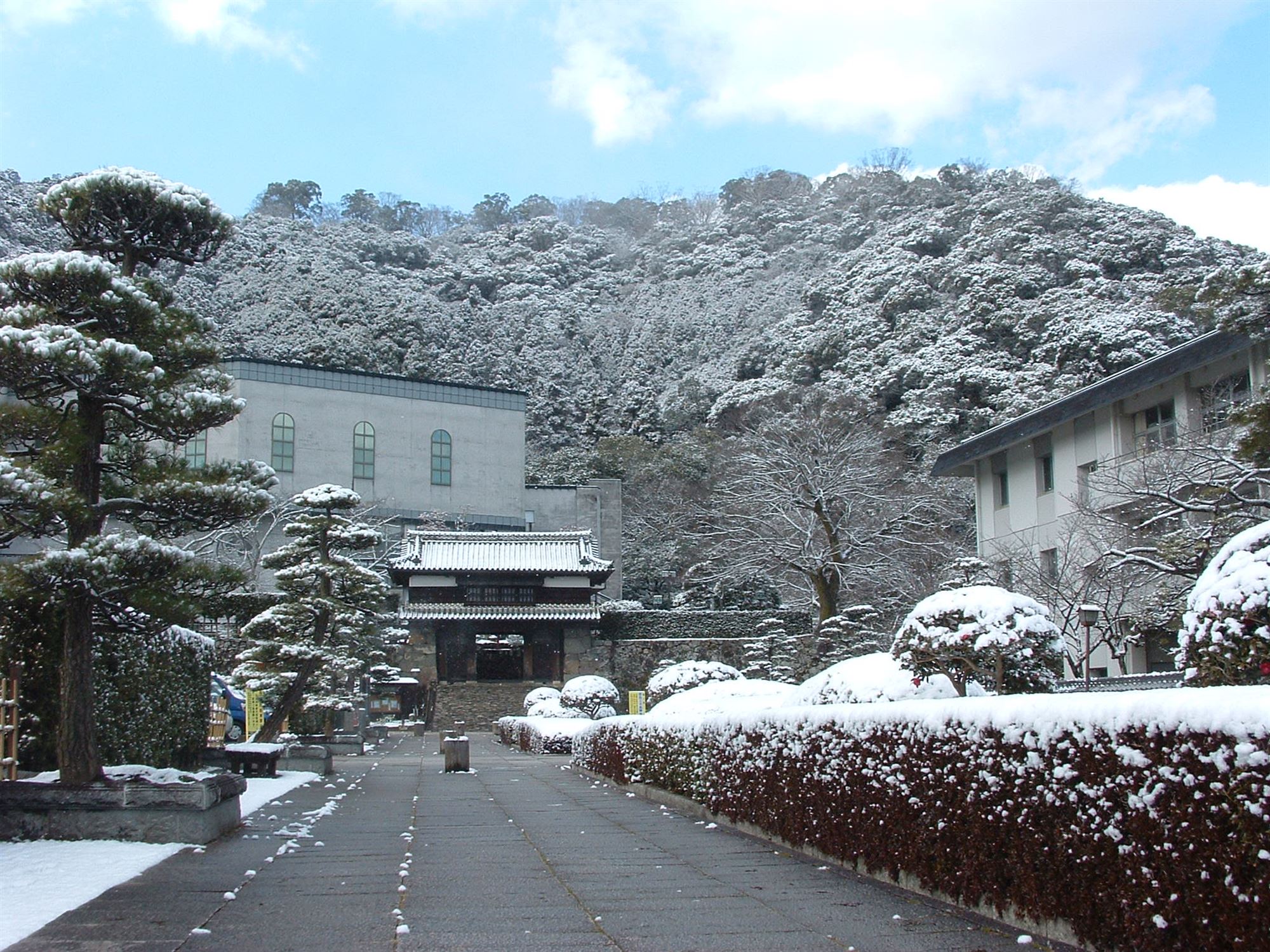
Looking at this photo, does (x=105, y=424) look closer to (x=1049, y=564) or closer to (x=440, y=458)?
(x=1049, y=564)

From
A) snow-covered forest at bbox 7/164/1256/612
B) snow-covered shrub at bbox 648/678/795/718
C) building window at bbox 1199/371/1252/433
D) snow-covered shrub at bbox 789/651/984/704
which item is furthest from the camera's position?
snow-covered forest at bbox 7/164/1256/612

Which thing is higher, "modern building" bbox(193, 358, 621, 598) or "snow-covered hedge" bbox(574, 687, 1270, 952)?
"modern building" bbox(193, 358, 621, 598)

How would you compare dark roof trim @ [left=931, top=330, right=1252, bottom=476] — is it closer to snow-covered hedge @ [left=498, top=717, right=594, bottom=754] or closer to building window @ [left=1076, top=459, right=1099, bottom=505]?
building window @ [left=1076, top=459, right=1099, bottom=505]

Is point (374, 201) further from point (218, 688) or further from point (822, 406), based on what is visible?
point (218, 688)

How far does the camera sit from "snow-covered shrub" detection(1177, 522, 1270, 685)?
5.77 metres

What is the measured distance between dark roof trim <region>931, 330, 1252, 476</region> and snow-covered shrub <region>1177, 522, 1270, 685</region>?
13615 millimetres

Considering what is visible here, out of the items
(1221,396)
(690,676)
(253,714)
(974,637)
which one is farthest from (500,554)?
(974,637)

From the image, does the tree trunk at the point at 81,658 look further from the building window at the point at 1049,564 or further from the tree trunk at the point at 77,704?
the building window at the point at 1049,564

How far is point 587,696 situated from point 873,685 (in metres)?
19.0

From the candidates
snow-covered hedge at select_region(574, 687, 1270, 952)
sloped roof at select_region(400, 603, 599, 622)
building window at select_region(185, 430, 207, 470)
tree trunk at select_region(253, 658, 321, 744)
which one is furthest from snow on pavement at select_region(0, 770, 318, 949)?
building window at select_region(185, 430, 207, 470)

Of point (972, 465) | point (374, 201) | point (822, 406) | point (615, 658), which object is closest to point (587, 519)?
point (615, 658)

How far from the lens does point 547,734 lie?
23.7 meters

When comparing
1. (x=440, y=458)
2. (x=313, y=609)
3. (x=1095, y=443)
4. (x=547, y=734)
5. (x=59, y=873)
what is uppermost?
(x=440, y=458)

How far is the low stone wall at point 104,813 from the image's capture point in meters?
7.35
